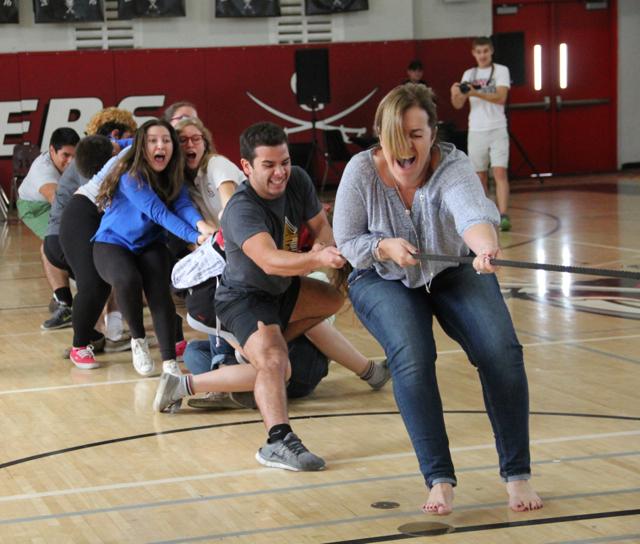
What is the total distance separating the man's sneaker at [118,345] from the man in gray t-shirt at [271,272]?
2164mm

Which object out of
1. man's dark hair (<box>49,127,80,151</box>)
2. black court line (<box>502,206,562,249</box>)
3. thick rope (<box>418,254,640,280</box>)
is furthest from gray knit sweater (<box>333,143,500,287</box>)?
black court line (<box>502,206,562,249</box>)

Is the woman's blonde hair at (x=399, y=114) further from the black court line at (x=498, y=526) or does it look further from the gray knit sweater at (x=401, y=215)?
the black court line at (x=498, y=526)

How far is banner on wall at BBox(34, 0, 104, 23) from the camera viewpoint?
52.7ft

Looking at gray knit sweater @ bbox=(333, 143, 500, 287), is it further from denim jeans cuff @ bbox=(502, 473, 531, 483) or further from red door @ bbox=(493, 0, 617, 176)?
red door @ bbox=(493, 0, 617, 176)

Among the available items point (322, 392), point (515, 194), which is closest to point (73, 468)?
point (322, 392)

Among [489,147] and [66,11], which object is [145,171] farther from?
[66,11]

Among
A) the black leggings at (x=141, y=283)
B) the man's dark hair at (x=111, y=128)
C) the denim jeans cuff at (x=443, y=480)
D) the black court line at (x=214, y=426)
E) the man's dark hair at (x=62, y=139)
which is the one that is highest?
the man's dark hair at (x=111, y=128)

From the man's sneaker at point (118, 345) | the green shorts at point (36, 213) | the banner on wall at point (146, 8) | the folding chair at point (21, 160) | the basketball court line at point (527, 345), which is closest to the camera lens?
the basketball court line at point (527, 345)

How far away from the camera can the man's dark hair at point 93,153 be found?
688 centimetres

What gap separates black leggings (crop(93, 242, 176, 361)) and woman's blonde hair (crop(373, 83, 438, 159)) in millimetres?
2556

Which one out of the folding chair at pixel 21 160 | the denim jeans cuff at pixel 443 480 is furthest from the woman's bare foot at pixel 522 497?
the folding chair at pixel 21 160

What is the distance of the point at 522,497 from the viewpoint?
12.3ft

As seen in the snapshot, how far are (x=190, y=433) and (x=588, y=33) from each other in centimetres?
1488

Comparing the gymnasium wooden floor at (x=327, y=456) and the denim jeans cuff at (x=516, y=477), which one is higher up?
the denim jeans cuff at (x=516, y=477)
